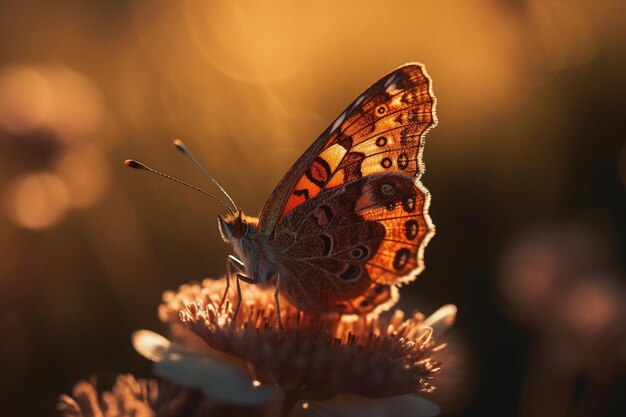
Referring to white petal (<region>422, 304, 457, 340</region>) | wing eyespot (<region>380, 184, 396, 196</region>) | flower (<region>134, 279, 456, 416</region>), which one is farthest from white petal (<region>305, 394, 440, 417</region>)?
wing eyespot (<region>380, 184, 396, 196</region>)

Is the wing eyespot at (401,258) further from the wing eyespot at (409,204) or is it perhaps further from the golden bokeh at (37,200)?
the golden bokeh at (37,200)

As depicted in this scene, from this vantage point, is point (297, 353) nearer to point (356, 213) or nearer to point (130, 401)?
point (130, 401)

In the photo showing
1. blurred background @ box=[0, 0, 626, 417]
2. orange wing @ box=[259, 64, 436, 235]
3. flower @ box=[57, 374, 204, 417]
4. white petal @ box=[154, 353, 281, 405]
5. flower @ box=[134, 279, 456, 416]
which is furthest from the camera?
blurred background @ box=[0, 0, 626, 417]

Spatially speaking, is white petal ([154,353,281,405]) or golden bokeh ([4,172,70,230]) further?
golden bokeh ([4,172,70,230])

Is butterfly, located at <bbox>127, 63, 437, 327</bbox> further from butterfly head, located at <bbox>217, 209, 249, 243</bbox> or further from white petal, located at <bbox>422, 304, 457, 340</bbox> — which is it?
white petal, located at <bbox>422, 304, 457, 340</bbox>

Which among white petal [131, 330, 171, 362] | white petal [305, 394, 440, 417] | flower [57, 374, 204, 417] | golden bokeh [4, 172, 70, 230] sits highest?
golden bokeh [4, 172, 70, 230]
